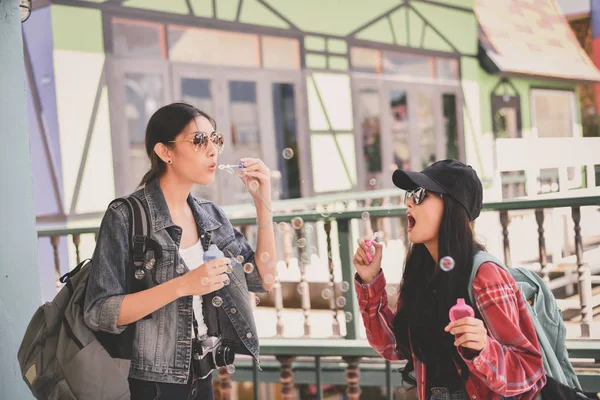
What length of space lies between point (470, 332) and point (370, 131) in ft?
21.6

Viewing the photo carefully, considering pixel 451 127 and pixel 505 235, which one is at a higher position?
pixel 451 127

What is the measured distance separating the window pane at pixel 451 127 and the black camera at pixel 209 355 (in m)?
4.18

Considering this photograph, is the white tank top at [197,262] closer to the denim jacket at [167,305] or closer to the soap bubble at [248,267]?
the denim jacket at [167,305]

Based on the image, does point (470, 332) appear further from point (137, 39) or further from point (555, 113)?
point (137, 39)

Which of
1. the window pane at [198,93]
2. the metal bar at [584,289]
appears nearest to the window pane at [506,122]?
the metal bar at [584,289]

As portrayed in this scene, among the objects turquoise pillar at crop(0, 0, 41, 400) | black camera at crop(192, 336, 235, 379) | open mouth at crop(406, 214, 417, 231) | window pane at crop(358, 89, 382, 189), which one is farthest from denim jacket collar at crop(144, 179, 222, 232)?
window pane at crop(358, 89, 382, 189)

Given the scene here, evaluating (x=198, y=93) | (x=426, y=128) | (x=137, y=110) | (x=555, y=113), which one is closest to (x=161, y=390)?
(x=555, y=113)

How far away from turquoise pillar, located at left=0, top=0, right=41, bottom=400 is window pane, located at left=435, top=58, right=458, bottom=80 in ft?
15.2

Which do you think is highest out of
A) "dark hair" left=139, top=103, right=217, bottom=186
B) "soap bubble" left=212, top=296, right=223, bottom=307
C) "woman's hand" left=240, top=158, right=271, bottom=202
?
"dark hair" left=139, top=103, right=217, bottom=186

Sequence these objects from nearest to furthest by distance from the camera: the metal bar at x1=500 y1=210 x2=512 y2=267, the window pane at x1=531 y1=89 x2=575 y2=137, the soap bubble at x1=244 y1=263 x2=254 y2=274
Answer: the soap bubble at x1=244 y1=263 x2=254 y2=274
the window pane at x1=531 y1=89 x2=575 y2=137
the metal bar at x1=500 y1=210 x2=512 y2=267

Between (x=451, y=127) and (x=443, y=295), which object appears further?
(x=451, y=127)

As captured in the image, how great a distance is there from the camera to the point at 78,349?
1603 mm

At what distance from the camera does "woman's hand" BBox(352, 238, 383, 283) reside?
5.32 feet

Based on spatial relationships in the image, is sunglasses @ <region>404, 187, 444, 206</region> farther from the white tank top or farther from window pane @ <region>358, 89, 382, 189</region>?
window pane @ <region>358, 89, 382, 189</region>
